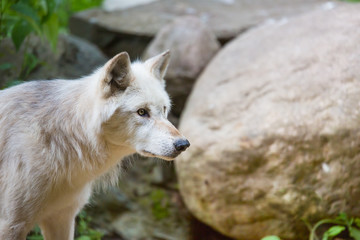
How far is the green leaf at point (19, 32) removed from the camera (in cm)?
413

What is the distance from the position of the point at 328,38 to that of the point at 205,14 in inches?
124

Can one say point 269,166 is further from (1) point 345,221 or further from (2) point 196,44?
(2) point 196,44

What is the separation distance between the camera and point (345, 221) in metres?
4.29

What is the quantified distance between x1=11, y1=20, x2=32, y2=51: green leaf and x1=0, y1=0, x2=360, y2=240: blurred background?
0.02 m

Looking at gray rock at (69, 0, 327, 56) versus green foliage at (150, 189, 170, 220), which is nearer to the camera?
green foliage at (150, 189, 170, 220)

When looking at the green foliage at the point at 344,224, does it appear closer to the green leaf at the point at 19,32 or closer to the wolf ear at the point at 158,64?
the wolf ear at the point at 158,64

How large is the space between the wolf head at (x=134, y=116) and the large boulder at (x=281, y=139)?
5.66ft

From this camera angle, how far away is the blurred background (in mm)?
4297

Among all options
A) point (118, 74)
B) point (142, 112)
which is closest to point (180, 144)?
point (142, 112)

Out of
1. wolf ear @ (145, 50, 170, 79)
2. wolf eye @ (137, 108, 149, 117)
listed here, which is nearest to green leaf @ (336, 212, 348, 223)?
wolf ear @ (145, 50, 170, 79)

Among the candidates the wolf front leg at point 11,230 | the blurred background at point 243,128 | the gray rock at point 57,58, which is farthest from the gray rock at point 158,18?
the wolf front leg at point 11,230

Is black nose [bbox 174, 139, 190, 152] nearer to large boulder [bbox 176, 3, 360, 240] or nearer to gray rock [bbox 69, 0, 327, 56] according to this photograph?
large boulder [bbox 176, 3, 360, 240]

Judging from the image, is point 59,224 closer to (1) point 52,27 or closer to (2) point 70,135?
(2) point 70,135

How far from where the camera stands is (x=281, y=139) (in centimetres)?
436
